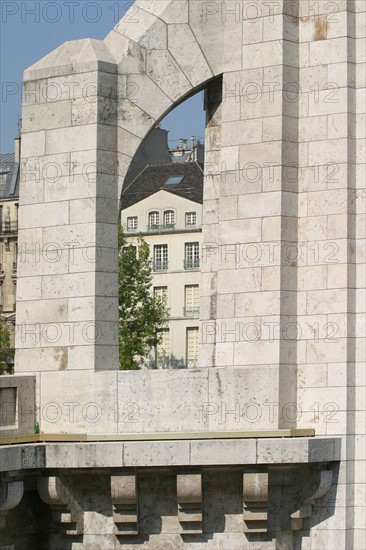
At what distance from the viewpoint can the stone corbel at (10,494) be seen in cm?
1585

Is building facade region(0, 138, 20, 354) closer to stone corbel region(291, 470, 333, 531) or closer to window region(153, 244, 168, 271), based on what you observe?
window region(153, 244, 168, 271)

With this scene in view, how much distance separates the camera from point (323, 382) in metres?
16.5

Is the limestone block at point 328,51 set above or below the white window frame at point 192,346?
above

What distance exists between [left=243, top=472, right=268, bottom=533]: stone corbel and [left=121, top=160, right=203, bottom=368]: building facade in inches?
1987

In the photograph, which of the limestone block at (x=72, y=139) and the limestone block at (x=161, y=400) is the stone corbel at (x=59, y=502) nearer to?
the limestone block at (x=161, y=400)

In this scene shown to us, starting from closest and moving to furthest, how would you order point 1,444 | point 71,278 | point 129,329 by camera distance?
1. point 1,444
2. point 71,278
3. point 129,329

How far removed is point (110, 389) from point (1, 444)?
1458 mm

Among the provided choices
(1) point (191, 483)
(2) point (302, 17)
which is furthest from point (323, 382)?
(2) point (302, 17)

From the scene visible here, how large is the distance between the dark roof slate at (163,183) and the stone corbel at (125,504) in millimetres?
53072

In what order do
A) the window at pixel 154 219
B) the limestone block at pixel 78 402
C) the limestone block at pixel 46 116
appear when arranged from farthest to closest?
1. the window at pixel 154 219
2. the limestone block at pixel 46 116
3. the limestone block at pixel 78 402

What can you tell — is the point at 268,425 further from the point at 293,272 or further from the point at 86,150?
the point at 86,150

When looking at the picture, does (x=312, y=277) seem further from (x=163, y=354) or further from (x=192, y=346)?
(x=163, y=354)

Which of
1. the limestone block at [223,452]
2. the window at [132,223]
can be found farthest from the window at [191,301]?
the limestone block at [223,452]

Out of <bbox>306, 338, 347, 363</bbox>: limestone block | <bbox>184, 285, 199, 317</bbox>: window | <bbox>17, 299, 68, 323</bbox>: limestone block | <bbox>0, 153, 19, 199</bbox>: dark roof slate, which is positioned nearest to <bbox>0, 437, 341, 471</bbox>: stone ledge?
<bbox>306, 338, 347, 363</bbox>: limestone block
